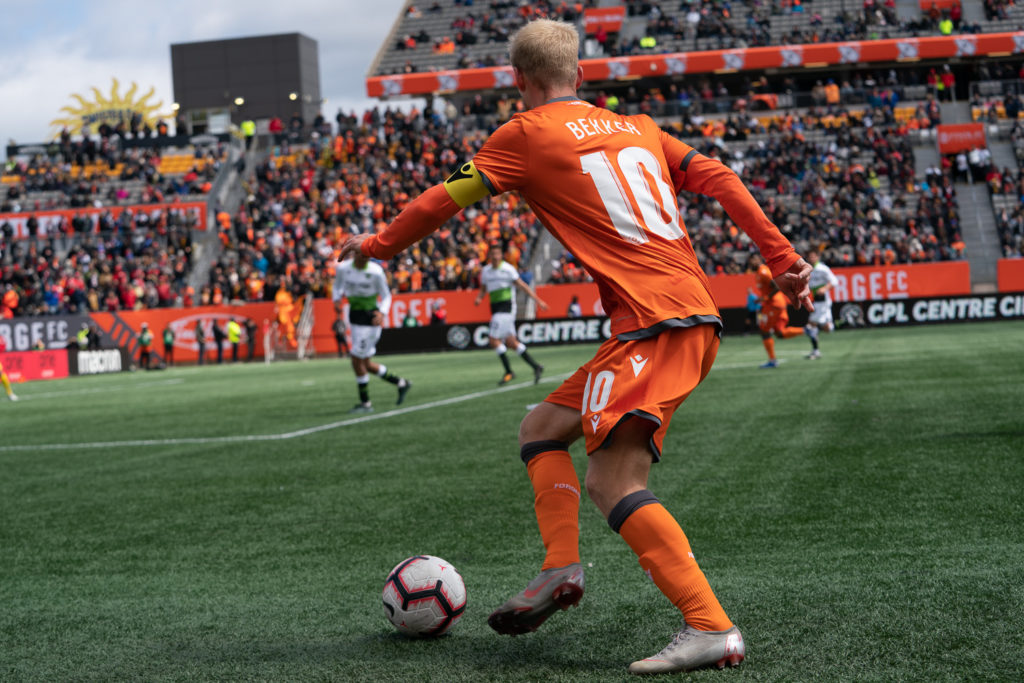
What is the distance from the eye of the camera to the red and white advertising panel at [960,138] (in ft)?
133

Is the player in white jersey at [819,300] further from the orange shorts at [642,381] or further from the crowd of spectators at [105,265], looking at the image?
the crowd of spectators at [105,265]

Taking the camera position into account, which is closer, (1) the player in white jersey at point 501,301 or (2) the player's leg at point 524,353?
(2) the player's leg at point 524,353

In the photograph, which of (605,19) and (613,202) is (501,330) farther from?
(605,19)

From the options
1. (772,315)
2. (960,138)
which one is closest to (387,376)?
(772,315)

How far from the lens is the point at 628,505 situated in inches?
141

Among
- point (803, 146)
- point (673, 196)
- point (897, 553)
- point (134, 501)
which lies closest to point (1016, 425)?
point (897, 553)

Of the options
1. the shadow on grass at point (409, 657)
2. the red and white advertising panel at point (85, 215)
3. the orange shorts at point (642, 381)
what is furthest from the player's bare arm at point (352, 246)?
the red and white advertising panel at point (85, 215)

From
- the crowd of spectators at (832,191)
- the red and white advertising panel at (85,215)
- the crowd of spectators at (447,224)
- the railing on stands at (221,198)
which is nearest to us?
the crowd of spectators at (832,191)

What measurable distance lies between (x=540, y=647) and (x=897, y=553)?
6.76 feet

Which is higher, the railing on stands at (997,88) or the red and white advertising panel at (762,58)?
the red and white advertising panel at (762,58)

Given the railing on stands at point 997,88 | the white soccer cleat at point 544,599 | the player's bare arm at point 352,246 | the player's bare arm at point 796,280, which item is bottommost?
the white soccer cleat at point 544,599

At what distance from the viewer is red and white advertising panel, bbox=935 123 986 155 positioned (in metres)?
40.7

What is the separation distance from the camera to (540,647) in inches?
154

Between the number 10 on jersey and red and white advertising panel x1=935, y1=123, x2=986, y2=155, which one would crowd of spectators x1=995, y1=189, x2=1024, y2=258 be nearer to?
Result: red and white advertising panel x1=935, y1=123, x2=986, y2=155
